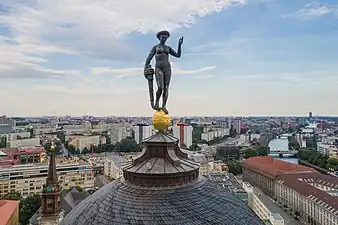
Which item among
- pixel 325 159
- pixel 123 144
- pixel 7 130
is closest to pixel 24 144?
pixel 123 144

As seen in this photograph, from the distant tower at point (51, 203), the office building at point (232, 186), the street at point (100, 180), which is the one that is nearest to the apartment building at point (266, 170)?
the office building at point (232, 186)

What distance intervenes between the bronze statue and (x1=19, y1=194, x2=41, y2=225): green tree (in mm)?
37811

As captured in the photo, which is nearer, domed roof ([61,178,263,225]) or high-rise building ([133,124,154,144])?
domed roof ([61,178,263,225])

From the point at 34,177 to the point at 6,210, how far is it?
24804 mm

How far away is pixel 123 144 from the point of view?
107250mm

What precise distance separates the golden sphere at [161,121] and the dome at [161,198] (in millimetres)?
194

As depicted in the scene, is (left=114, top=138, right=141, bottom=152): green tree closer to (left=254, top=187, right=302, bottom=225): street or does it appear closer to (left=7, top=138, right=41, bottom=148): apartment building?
(left=7, top=138, right=41, bottom=148): apartment building

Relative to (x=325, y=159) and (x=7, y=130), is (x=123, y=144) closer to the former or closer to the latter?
(x=325, y=159)

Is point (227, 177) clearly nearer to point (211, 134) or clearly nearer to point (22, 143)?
point (22, 143)

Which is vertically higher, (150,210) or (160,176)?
(160,176)

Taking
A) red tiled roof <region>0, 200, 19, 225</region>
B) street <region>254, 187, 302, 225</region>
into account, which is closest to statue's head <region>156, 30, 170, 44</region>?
red tiled roof <region>0, 200, 19, 225</region>

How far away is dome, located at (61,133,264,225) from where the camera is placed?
6332 mm

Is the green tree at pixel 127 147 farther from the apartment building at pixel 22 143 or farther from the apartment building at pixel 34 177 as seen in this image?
the apartment building at pixel 34 177

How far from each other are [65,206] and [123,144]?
72351 millimetres
